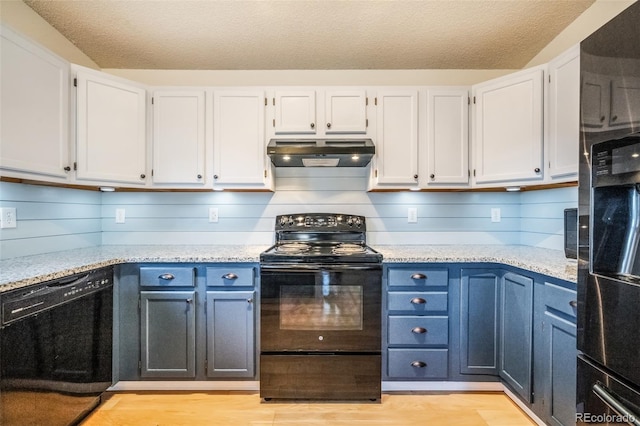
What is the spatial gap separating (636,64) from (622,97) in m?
0.10

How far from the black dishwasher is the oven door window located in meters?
1.09

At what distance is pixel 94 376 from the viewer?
1.77m

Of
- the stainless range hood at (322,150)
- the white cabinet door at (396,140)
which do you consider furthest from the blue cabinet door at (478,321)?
the stainless range hood at (322,150)

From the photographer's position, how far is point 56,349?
4.88 feet

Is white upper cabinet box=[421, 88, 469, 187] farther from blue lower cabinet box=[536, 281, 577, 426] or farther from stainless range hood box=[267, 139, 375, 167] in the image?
blue lower cabinet box=[536, 281, 577, 426]

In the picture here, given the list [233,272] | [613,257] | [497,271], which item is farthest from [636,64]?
[233,272]

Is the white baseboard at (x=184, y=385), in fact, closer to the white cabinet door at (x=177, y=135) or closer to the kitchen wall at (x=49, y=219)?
the kitchen wall at (x=49, y=219)

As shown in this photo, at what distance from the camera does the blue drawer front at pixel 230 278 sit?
1.97m

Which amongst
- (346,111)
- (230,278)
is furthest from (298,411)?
(346,111)

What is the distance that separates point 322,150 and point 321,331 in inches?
46.8

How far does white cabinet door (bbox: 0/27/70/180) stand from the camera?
60.0 inches

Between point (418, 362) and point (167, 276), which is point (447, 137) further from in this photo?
point (167, 276)

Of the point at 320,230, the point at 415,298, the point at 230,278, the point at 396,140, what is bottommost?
the point at 415,298

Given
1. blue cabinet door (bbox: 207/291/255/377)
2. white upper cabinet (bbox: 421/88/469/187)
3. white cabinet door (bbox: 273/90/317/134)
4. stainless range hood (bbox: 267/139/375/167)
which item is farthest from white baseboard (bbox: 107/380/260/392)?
white upper cabinet (bbox: 421/88/469/187)
